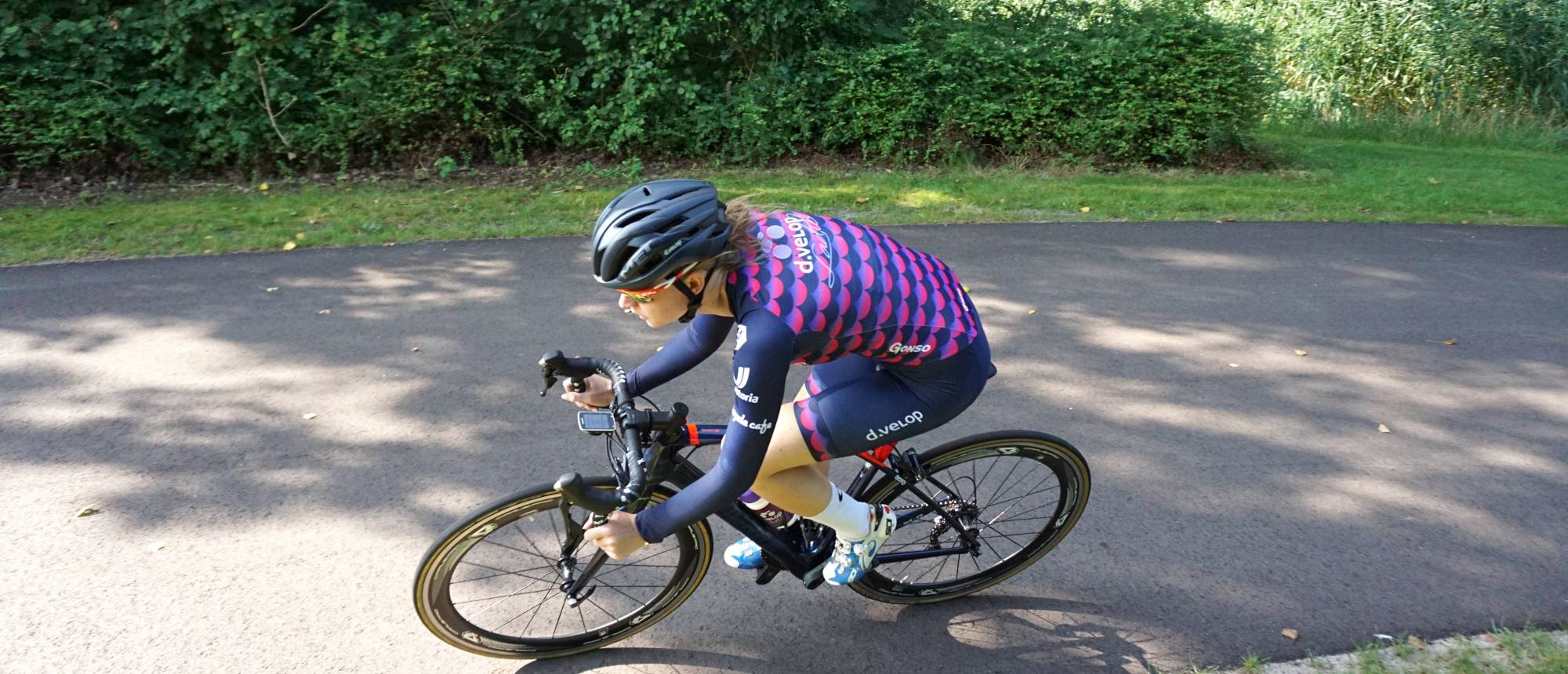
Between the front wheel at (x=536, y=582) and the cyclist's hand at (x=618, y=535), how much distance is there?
224mm

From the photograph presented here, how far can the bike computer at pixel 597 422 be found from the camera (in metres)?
2.86

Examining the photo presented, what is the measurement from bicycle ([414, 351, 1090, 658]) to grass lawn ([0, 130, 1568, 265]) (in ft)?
17.4

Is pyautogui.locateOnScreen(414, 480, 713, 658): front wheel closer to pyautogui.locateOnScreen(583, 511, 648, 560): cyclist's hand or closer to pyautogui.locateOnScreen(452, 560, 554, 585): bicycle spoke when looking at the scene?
pyautogui.locateOnScreen(452, 560, 554, 585): bicycle spoke

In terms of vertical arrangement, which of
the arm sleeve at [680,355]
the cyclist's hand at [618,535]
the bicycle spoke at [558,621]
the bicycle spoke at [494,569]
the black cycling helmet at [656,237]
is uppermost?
the black cycling helmet at [656,237]

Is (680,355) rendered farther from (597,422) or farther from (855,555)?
(855,555)

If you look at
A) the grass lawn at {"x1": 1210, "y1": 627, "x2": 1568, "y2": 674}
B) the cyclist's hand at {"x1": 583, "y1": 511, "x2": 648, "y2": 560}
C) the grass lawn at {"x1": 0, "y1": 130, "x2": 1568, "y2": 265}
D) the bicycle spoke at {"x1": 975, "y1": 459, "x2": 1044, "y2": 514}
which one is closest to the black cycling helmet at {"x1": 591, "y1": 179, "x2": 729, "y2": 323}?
the cyclist's hand at {"x1": 583, "y1": 511, "x2": 648, "y2": 560}

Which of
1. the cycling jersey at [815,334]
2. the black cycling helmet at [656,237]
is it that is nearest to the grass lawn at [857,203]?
the cycling jersey at [815,334]

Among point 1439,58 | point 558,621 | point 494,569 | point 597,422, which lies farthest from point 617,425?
point 1439,58

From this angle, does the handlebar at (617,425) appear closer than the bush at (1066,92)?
Yes

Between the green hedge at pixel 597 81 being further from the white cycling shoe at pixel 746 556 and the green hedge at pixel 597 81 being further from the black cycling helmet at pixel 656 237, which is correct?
the black cycling helmet at pixel 656 237

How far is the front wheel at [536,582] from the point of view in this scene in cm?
297

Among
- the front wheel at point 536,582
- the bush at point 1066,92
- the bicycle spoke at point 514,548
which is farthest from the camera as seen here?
the bush at point 1066,92

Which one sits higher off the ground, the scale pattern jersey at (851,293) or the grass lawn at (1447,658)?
the scale pattern jersey at (851,293)

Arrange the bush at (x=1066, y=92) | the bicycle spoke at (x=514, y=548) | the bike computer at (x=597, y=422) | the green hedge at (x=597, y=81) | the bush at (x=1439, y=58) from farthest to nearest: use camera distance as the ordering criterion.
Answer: the bush at (x=1439, y=58), the bush at (x=1066, y=92), the green hedge at (x=597, y=81), the bicycle spoke at (x=514, y=548), the bike computer at (x=597, y=422)
